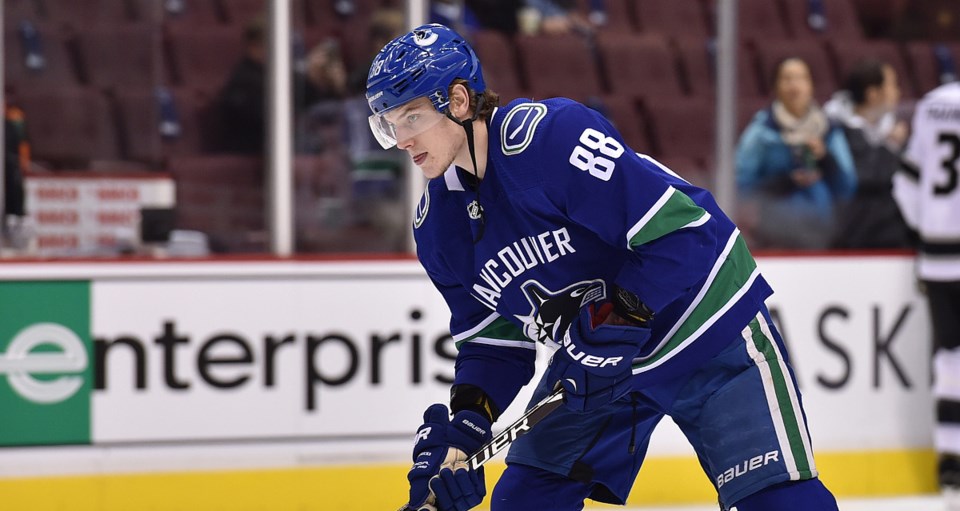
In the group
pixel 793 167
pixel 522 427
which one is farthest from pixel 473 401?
pixel 793 167

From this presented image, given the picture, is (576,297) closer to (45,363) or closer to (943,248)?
(45,363)

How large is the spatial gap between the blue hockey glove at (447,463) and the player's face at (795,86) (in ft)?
9.40

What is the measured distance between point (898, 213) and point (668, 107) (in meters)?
0.88

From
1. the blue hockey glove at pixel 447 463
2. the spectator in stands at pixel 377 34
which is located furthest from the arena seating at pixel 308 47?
the blue hockey glove at pixel 447 463

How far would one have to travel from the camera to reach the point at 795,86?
5.05 m

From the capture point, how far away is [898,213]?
5039 millimetres

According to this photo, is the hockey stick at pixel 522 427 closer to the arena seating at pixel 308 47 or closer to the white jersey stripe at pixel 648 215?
the white jersey stripe at pixel 648 215

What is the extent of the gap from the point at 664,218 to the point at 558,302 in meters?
0.25

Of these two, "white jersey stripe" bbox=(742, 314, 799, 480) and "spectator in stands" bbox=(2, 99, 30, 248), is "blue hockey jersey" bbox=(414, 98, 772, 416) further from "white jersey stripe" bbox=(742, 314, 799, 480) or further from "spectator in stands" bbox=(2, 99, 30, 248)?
"spectator in stands" bbox=(2, 99, 30, 248)

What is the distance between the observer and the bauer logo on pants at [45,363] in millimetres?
4180

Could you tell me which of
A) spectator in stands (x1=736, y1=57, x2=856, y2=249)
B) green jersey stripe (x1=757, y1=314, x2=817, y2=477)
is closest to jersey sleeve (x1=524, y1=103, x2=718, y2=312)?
green jersey stripe (x1=757, y1=314, x2=817, y2=477)

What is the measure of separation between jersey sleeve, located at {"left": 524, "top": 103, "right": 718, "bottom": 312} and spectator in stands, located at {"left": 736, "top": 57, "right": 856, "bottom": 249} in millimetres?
2744

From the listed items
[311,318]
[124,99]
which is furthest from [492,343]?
[124,99]

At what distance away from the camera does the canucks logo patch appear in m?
2.40
